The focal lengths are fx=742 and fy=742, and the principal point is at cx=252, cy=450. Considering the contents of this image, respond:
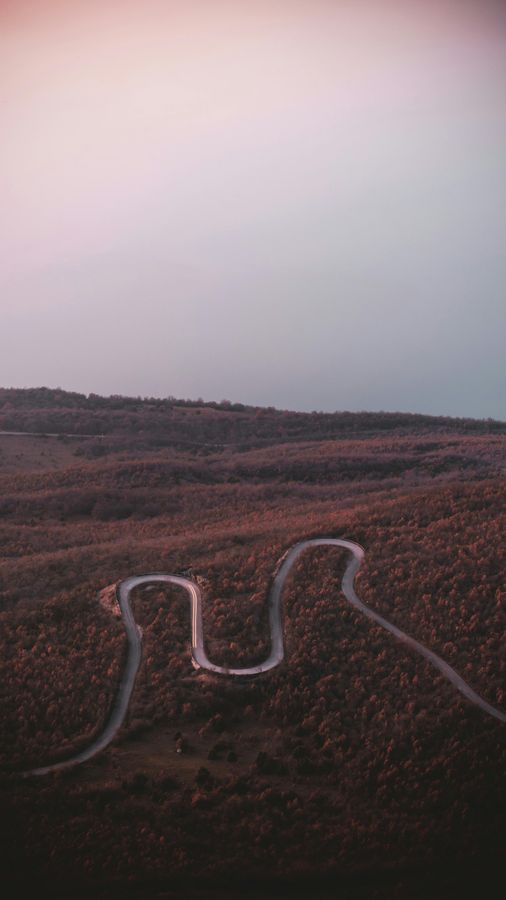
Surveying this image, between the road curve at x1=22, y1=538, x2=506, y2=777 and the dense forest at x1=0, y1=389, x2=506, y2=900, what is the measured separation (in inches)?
12.6

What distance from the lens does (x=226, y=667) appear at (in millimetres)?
24234

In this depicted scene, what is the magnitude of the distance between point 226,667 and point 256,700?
1813 mm

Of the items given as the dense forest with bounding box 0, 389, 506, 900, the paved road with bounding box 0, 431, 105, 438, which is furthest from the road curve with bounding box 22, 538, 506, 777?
the paved road with bounding box 0, 431, 105, 438

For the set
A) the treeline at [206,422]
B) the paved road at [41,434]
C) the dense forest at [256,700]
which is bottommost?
the dense forest at [256,700]

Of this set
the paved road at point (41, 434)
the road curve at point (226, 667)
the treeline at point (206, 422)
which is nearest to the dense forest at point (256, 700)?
the road curve at point (226, 667)

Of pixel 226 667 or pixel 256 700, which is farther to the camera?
pixel 226 667

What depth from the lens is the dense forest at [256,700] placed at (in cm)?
1716

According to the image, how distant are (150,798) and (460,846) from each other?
7647mm

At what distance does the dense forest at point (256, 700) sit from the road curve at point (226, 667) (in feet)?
1.05

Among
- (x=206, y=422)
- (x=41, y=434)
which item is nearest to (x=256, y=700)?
(x=41, y=434)

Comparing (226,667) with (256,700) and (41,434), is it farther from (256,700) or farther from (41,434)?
(41,434)

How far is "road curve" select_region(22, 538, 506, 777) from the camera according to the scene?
70.9ft

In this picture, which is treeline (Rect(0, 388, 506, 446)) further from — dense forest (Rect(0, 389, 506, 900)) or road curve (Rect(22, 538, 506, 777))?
road curve (Rect(22, 538, 506, 777))

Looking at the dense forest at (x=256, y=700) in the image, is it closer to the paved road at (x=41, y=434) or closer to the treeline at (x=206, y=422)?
the paved road at (x=41, y=434)
